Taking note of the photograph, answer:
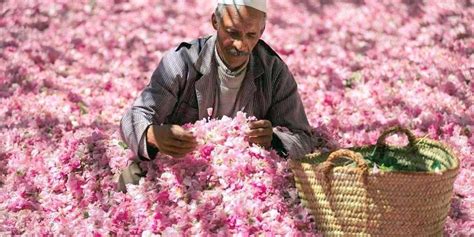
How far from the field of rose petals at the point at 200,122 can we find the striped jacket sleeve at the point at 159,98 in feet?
0.97

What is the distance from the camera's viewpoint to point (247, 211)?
373cm

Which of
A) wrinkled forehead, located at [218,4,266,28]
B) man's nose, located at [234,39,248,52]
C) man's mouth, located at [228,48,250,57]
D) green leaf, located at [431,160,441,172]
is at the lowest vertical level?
green leaf, located at [431,160,441,172]

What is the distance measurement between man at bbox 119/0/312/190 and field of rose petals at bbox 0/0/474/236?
0.22m

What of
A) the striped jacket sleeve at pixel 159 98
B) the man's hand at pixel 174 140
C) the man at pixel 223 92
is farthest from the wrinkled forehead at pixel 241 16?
the man's hand at pixel 174 140

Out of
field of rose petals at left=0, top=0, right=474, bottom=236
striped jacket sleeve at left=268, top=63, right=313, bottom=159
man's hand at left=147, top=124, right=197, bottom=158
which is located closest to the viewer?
man's hand at left=147, top=124, right=197, bottom=158

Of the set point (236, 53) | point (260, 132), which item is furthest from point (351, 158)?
point (236, 53)

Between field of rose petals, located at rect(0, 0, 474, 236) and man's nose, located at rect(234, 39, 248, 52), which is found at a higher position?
man's nose, located at rect(234, 39, 248, 52)

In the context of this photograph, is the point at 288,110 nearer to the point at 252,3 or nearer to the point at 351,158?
the point at 252,3

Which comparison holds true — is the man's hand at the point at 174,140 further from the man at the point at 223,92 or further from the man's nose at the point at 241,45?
the man's nose at the point at 241,45

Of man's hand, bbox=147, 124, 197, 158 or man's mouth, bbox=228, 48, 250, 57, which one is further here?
man's mouth, bbox=228, 48, 250, 57

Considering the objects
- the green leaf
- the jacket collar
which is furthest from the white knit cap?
the green leaf

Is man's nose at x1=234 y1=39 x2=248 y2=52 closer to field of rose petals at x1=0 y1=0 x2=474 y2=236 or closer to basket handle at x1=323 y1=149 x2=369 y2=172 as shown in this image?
field of rose petals at x1=0 y1=0 x2=474 y2=236

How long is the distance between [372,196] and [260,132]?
822mm

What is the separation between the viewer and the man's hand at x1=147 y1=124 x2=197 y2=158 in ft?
12.2
